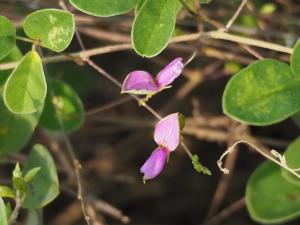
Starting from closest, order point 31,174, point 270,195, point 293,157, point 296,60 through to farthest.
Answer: point 296,60 → point 31,174 → point 293,157 → point 270,195

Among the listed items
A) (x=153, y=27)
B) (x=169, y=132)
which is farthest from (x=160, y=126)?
(x=153, y=27)

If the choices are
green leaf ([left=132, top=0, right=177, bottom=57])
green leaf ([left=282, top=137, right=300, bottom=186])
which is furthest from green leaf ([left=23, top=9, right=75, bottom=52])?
green leaf ([left=282, top=137, right=300, bottom=186])

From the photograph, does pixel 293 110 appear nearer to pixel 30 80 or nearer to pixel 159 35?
pixel 159 35

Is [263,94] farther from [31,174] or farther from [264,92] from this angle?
[31,174]

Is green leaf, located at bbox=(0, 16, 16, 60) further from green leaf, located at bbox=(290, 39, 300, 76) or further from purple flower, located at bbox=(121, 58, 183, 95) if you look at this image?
green leaf, located at bbox=(290, 39, 300, 76)

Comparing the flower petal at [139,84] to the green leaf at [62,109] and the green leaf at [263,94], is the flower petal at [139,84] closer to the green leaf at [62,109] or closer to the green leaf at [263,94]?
the green leaf at [263,94]
